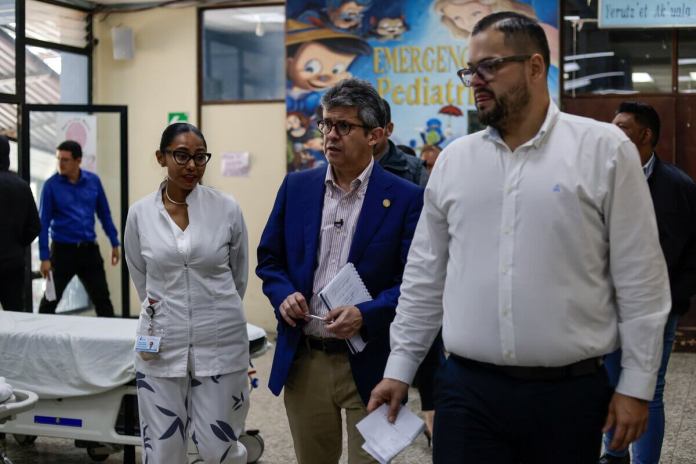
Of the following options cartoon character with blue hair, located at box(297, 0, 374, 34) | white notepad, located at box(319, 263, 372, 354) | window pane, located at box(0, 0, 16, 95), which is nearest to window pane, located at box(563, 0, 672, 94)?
cartoon character with blue hair, located at box(297, 0, 374, 34)

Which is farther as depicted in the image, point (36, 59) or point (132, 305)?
point (132, 305)

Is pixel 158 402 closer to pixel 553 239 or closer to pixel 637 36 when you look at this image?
pixel 553 239

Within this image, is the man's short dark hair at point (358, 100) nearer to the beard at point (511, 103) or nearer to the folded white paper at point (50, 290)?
the beard at point (511, 103)

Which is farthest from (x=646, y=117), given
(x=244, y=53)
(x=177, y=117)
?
(x=177, y=117)

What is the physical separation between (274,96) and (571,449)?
742 centimetres

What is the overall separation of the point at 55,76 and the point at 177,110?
4.03 ft

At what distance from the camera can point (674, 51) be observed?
323 inches

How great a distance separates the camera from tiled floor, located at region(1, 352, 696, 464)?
4.98 m

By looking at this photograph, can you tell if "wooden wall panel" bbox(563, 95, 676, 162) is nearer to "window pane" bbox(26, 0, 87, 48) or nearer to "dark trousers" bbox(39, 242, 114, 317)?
"dark trousers" bbox(39, 242, 114, 317)

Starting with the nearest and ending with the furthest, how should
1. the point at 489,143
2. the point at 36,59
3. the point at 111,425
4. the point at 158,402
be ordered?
1. the point at 489,143
2. the point at 158,402
3. the point at 111,425
4. the point at 36,59

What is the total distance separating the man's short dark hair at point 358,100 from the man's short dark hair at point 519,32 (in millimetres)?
734

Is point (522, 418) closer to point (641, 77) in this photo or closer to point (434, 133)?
point (434, 133)

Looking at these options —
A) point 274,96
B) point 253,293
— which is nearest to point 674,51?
point 274,96

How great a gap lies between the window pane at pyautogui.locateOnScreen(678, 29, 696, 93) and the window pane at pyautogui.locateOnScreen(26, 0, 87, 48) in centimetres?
580
